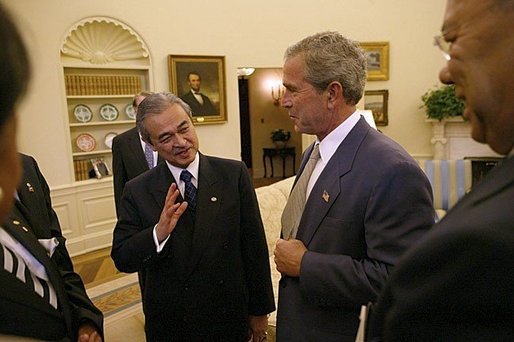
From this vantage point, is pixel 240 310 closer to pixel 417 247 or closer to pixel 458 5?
pixel 417 247

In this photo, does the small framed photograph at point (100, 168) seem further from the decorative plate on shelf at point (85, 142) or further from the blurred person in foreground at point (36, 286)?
the blurred person in foreground at point (36, 286)

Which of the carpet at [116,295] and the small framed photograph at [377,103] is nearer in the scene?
the carpet at [116,295]

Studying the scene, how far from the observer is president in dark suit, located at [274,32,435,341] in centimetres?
113

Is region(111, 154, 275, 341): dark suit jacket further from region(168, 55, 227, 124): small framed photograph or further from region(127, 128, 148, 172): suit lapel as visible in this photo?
region(168, 55, 227, 124): small framed photograph

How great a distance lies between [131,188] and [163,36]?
14.7ft

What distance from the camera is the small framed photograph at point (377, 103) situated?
24.1 ft

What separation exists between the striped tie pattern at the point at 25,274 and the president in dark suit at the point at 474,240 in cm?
96

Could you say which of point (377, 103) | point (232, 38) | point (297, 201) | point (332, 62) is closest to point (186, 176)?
point (297, 201)

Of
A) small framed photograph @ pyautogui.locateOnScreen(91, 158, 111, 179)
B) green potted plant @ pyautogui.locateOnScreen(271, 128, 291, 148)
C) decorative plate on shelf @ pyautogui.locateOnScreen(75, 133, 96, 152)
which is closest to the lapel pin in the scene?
small framed photograph @ pyautogui.locateOnScreen(91, 158, 111, 179)

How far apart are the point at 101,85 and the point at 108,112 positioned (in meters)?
0.37

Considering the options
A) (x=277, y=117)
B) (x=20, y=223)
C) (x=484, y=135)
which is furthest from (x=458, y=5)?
(x=277, y=117)

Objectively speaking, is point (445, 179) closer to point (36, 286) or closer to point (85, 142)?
point (85, 142)

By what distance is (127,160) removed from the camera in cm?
312

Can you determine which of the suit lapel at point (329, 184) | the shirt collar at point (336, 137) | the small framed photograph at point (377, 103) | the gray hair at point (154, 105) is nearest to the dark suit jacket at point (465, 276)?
the suit lapel at point (329, 184)
